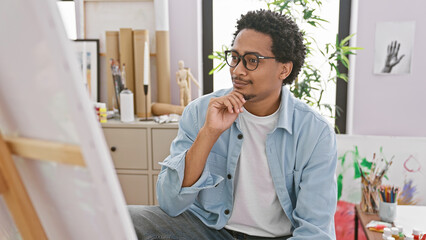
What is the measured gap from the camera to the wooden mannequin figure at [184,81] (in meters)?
2.37

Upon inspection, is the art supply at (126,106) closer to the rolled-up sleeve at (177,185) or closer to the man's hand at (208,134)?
the rolled-up sleeve at (177,185)

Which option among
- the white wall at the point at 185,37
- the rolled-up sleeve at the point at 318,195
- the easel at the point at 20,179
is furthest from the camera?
the white wall at the point at 185,37

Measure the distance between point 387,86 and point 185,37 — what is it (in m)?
1.30

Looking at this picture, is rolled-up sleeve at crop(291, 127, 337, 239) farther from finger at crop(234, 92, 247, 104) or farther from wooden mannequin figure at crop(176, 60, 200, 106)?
wooden mannequin figure at crop(176, 60, 200, 106)

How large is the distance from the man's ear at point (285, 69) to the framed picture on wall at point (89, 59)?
1518 mm

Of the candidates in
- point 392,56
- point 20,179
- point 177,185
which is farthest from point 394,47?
point 20,179

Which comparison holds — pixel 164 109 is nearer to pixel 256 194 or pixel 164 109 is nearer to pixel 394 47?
pixel 256 194

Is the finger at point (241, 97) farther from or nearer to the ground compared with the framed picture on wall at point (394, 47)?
nearer to the ground

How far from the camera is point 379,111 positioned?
7.98 ft

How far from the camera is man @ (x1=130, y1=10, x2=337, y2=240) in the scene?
4.19ft

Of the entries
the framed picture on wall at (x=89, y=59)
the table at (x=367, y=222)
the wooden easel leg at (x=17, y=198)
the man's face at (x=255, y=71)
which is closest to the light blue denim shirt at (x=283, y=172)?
the man's face at (x=255, y=71)

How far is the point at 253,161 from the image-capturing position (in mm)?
1387

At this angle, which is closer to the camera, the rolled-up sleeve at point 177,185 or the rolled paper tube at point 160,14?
the rolled-up sleeve at point 177,185

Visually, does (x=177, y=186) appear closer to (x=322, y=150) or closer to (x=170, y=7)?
(x=322, y=150)
